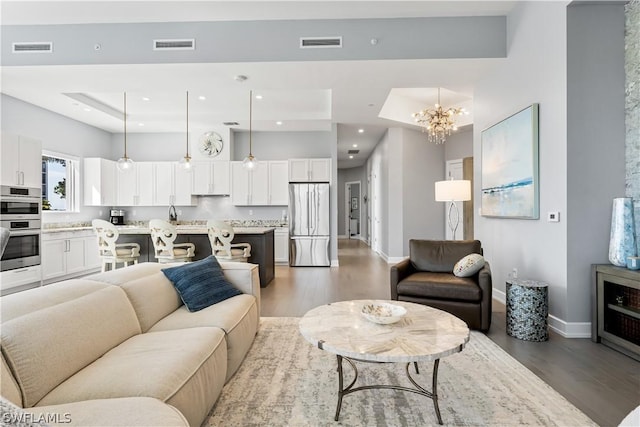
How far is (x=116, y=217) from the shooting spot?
7441 mm

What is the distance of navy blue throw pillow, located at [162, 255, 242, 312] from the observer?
8.16ft

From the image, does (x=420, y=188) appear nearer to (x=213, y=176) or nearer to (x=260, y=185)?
(x=260, y=185)

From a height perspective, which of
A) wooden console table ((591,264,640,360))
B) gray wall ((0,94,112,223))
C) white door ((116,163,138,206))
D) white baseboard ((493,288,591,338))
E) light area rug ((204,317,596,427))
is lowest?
light area rug ((204,317,596,427))

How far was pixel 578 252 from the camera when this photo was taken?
2971 millimetres

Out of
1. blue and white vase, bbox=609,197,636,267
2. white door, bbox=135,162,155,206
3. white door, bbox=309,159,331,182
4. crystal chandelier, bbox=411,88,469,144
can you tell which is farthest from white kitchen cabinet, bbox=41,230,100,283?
blue and white vase, bbox=609,197,636,267

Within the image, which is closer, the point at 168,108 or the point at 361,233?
the point at 168,108

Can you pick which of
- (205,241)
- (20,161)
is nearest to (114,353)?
(205,241)

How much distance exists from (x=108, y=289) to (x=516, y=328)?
3.29 m

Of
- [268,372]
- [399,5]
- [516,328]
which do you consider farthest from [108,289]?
[399,5]

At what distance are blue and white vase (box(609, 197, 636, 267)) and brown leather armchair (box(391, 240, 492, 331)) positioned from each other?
994 millimetres

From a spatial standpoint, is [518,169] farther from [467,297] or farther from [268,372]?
[268,372]

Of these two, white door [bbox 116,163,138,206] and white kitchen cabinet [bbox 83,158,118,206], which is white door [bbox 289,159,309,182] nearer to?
white door [bbox 116,163,138,206]

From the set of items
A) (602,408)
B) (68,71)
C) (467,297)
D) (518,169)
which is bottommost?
(602,408)

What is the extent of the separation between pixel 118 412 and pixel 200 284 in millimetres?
1435
